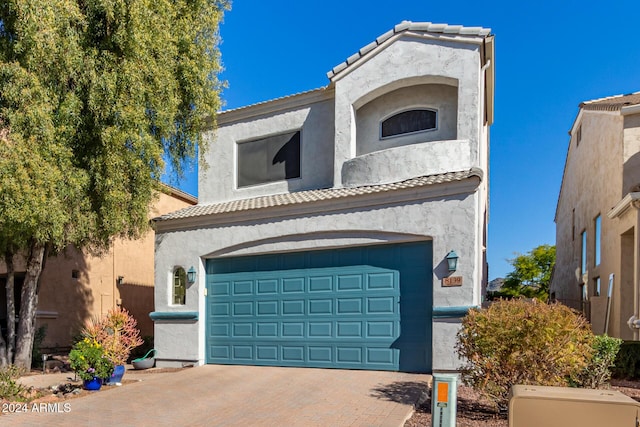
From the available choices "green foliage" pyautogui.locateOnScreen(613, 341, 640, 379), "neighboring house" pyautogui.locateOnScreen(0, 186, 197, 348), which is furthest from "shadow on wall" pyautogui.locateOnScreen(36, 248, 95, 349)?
"green foliage" pyautogui.locateOnScreen(613, 341, 640, 379)

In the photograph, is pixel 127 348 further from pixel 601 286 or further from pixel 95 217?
pixel 601 286

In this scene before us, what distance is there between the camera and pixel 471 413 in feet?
22.8

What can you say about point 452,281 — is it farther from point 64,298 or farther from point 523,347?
point 64,298

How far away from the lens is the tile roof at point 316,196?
30.7ft

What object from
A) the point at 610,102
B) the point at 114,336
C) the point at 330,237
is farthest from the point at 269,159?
the point at 610,102

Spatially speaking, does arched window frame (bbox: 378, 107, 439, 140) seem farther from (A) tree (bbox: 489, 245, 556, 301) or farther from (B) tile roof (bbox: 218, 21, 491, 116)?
(A) tree (bbox: 489, 245, 556, 301)

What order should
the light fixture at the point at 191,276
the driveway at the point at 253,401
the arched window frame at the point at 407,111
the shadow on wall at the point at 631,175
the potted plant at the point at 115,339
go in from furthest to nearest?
the shadow on wall at the point at 631,175 → the light fixture at the point at 191,276 → the arched window frame at the point at 407,111 → the potted plant at the point at 115,339 → the driveway at the point at 253,401

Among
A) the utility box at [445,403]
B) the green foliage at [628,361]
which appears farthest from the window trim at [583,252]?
the utility box at [445,403]

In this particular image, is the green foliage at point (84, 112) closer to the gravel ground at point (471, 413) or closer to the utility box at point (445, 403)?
the gravel ground at point (471, 413)

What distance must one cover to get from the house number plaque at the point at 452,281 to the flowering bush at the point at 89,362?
717 cm

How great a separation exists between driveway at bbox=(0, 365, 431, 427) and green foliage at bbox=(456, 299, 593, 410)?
53.1 inches

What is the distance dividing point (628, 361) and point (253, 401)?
7.79 metres

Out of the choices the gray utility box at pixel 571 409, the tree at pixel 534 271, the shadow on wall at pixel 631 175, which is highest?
the shadow on wall at pixel 631 175

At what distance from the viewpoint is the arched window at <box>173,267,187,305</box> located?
41.3 ft
